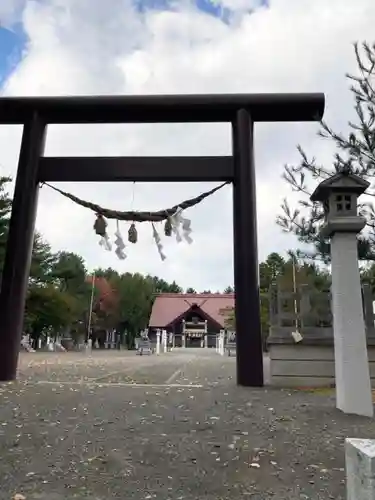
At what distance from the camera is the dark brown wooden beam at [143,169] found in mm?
7297

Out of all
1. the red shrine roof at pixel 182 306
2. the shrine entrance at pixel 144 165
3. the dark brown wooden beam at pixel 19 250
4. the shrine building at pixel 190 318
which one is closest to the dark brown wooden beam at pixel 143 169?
the shrine entrance at pixel 144 165

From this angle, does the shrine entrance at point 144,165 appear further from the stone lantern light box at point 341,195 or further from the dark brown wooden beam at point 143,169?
the stone lantern light box at point 341,195

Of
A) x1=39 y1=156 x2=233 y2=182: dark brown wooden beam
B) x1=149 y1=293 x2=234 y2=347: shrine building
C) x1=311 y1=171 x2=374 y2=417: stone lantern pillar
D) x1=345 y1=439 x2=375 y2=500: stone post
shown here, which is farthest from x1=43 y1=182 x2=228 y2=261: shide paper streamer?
x1=149 y1=293 x2=234 y2=347: shrine building

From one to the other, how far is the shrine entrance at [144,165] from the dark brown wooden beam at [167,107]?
2 cm

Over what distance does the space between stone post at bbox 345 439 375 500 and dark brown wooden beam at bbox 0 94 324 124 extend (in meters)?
6.73

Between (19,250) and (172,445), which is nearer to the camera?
(172,445)

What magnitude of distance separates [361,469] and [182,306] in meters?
40.7

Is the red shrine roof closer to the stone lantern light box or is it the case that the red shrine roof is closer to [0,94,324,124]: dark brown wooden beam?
[0,94,324,124]: dark brown wooden beam

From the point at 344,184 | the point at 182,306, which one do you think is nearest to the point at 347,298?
the point at 344,184

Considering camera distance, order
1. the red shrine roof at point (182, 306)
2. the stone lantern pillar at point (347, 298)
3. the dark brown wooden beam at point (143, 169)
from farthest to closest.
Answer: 1. the red shrine roof at point (182, 306)
2. the dark brown wooden beam at point (143, 169)
3. the stone lantern pillar at point (347, 298)

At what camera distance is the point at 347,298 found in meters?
4.85

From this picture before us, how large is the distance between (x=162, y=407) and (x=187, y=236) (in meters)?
3.31

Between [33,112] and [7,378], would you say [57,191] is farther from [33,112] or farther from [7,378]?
[7,378]

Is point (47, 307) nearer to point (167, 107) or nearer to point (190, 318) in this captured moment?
point (190, 318)
